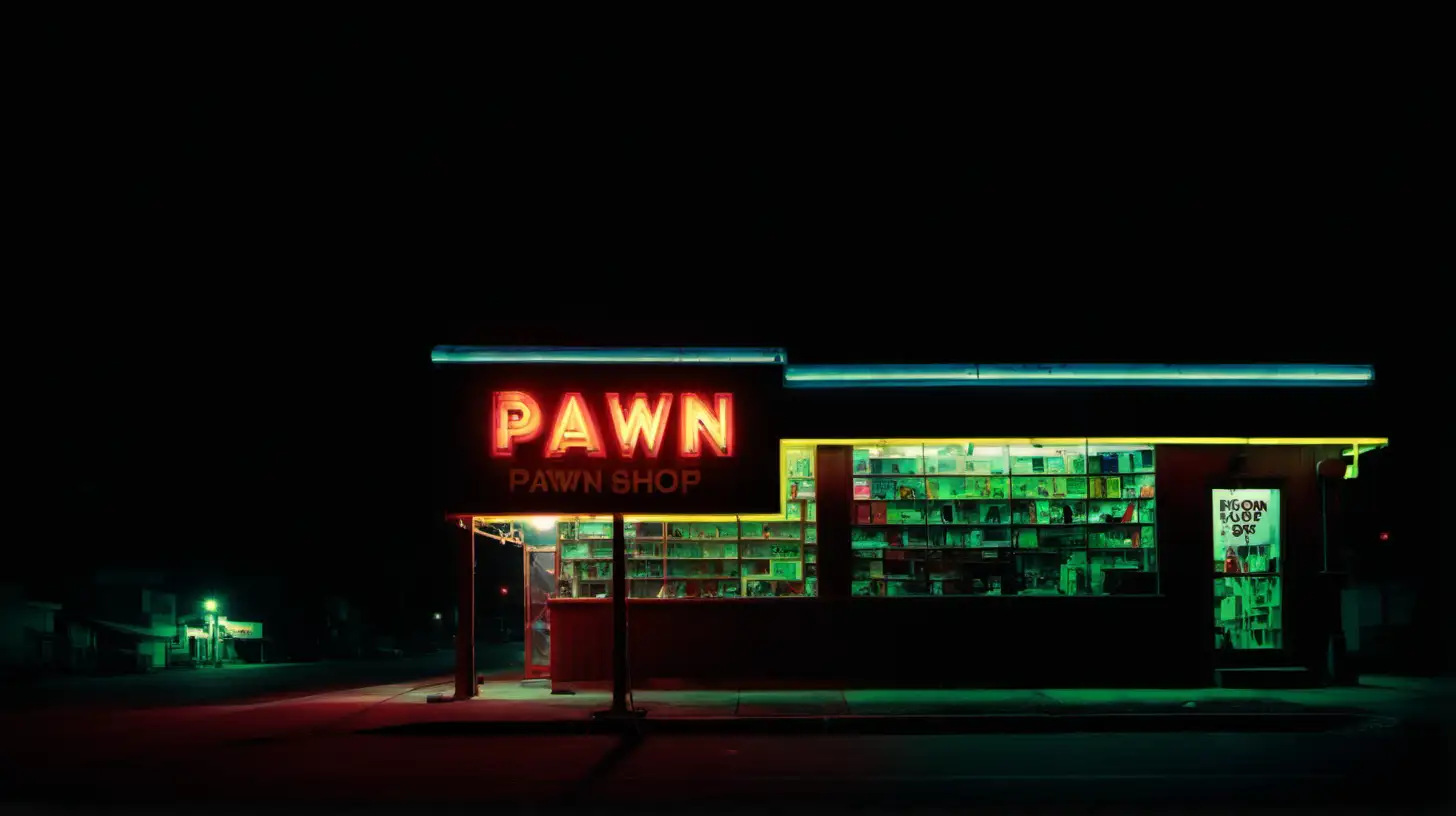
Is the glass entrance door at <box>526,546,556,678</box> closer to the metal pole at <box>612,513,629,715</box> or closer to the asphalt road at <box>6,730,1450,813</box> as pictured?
the metal pole at <box>612,513,629,715</box>

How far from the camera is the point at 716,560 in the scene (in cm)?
1898

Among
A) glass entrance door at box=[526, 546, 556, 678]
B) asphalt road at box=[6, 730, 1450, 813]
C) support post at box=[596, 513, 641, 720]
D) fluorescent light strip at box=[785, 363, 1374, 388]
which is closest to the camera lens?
asphalt road at box=[6, 730, 1450, 813]

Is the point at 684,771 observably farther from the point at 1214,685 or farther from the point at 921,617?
the point at 1214,685

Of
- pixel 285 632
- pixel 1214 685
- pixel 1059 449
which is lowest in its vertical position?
pixel 285 632

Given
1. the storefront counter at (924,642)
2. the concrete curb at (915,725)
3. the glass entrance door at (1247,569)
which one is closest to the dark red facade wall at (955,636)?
the storefront counter at (924,642)

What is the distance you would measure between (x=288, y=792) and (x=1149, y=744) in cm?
878

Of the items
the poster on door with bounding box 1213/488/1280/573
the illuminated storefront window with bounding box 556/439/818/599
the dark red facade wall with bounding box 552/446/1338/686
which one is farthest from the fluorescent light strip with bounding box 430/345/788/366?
the poster on door with bounding box 1213/488/1280/573

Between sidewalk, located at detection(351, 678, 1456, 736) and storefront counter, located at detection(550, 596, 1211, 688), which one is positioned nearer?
sidewalk, located at detection(351, 678, 1456, 736)

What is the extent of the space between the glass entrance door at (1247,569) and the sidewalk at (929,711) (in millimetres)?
1107

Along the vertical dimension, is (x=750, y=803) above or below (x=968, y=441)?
below

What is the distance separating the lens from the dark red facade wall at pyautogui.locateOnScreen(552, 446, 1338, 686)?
18250mm

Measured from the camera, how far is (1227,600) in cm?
1883

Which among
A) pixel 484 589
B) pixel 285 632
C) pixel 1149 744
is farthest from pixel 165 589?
pixel 1149 744

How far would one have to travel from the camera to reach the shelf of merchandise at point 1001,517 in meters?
18.8
